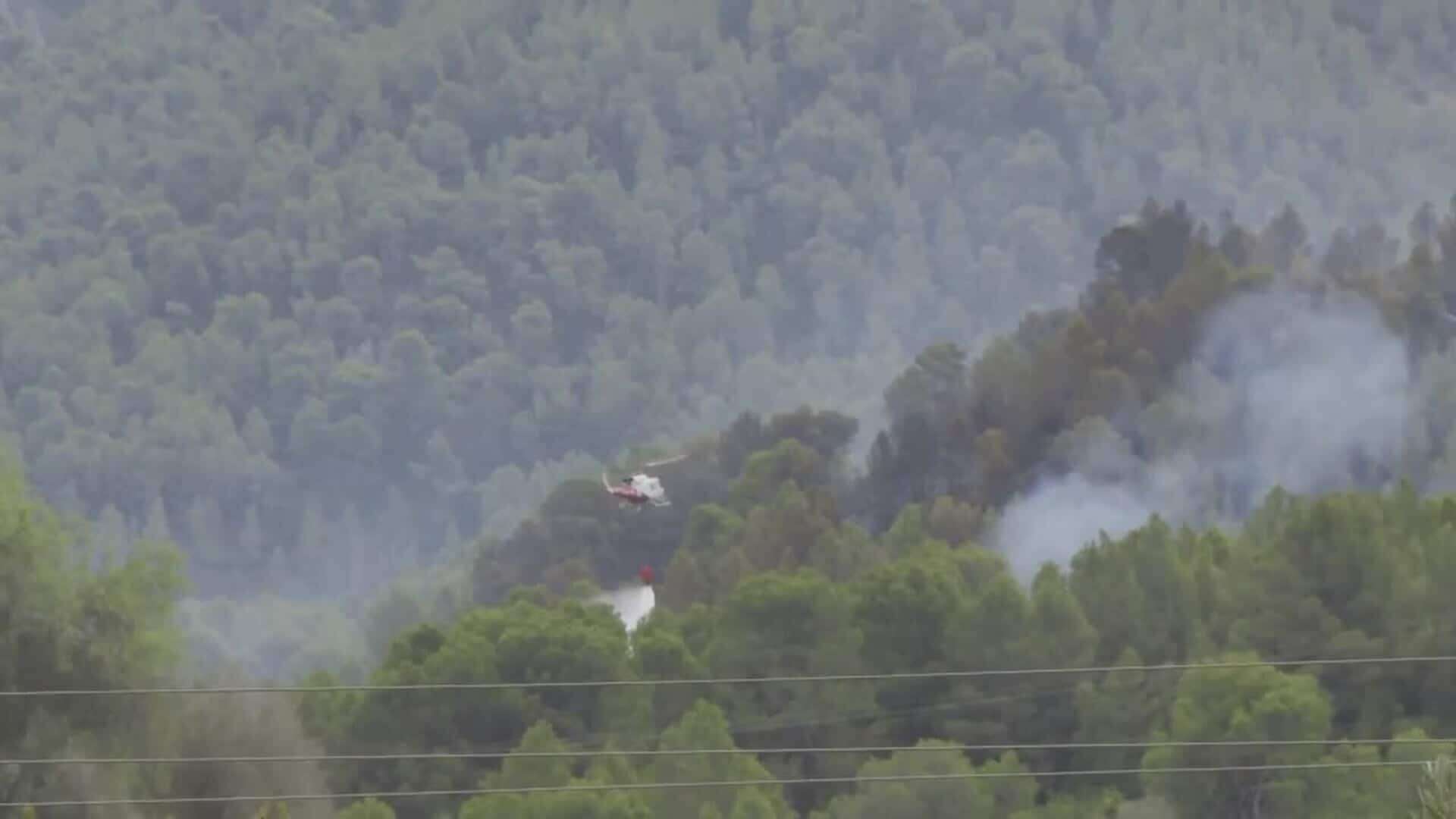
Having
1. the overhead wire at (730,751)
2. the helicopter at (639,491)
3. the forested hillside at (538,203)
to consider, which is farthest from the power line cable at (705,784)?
the forested hillside at (538,203)

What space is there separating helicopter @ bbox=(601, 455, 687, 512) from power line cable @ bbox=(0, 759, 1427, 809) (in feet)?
62.0

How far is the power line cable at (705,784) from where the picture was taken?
86.9ft

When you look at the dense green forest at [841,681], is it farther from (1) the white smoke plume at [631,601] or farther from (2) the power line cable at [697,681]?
(1) the white smoke plume at [631,601]

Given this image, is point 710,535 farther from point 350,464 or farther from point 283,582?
point 350,464

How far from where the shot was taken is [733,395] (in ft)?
258

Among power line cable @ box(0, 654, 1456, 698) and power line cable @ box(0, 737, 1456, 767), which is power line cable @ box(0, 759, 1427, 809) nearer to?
power line cable @ box(0, 737, 1456, 767)

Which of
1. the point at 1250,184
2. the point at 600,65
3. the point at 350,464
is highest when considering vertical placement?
the point at 600,65

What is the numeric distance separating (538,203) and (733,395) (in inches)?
754

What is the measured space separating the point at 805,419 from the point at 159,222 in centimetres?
3767

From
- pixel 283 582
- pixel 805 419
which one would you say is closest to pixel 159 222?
pixel 283 582

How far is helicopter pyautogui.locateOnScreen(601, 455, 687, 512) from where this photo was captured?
2063 inches

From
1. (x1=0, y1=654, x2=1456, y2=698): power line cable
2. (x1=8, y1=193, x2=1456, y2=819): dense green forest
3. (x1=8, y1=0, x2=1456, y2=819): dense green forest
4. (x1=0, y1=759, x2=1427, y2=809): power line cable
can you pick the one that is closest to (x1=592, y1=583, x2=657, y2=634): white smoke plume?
(x1=8, y1=193, x2=1456, y2=819): dense green forest

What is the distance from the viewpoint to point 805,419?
2447 inches

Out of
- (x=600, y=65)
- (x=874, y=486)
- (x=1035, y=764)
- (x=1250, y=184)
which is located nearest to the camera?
(x=1035, y=764)
